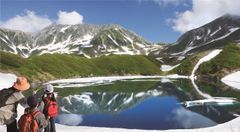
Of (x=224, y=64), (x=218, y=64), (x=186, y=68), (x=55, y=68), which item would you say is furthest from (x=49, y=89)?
(x=186, y=68)

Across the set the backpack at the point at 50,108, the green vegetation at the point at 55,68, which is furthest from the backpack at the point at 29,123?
the green vegetation at the point at 55,68

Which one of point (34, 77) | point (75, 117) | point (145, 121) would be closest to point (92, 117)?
point (75, 117)

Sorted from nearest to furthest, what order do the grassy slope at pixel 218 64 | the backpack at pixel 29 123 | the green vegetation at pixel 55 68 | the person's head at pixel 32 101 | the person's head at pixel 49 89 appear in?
the backpack at pixel 29 123
the person's head at pixel 32 101
the person's head at pixel 49 89
the green vegetation at pixel 55 68
the grassy slope at pixel 218 64

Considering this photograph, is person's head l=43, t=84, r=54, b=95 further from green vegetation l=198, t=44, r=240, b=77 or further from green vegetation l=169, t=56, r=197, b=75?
green vegetation l=169, t=56, r=197, b=75

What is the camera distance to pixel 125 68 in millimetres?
197125

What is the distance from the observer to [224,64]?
155 m

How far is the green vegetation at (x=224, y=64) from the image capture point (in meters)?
149

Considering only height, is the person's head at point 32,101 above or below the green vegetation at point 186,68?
below

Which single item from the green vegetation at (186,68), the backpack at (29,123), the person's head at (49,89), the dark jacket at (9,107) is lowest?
the backpack at (29,123)

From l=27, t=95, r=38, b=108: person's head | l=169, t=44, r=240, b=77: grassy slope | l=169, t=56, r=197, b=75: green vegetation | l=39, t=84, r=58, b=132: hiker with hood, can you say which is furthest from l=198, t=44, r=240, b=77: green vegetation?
l=27, t=95, r=38, b=108: person's head

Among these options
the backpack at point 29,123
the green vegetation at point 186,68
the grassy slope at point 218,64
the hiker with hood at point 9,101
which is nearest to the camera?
the backpack at point 29,123

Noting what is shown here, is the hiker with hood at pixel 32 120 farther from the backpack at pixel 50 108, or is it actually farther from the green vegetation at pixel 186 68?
the green vegetation at pixel 186 68

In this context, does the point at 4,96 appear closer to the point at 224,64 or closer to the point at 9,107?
the point at 9,107

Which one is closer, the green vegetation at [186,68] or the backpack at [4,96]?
the backpack at [4,96]
